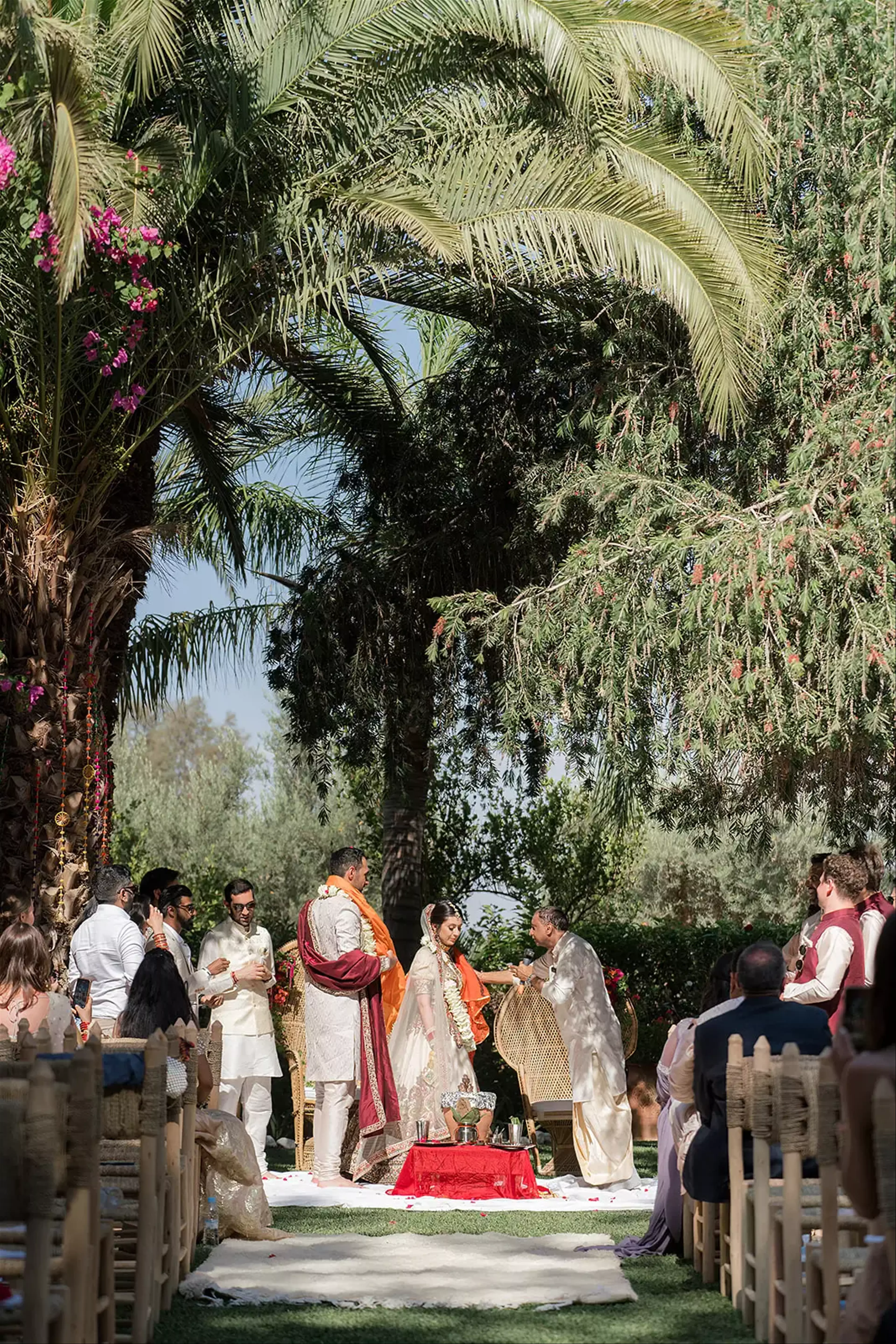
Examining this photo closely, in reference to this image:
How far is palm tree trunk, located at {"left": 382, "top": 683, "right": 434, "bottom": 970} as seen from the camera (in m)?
14.5

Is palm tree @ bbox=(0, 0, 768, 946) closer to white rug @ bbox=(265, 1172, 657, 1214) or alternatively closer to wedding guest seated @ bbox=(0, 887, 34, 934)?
wedding guest seated @ bbox=(0, 887, 34, 934)

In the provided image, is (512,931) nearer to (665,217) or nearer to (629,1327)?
(665,217)

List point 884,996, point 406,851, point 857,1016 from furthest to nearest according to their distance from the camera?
point 406,851, point 857,1016, point 884,996

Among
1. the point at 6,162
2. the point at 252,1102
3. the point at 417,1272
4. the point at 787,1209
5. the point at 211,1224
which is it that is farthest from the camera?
the point at 252,1102

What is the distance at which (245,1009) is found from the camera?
10.8 meters

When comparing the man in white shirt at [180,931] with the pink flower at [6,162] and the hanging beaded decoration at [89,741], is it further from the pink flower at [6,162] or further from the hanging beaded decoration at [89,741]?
the pink flower at [6,162]

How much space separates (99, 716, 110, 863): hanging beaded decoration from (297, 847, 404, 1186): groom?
137cm

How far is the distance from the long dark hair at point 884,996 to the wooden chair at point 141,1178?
3.24 meters

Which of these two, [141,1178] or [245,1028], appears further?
[245,1028]

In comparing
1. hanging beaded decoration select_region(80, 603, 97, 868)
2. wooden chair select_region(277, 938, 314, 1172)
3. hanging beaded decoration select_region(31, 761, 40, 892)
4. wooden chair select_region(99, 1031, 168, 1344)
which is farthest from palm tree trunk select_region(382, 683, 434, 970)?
wooden chair select_region(99, 1031, 168, 1344)

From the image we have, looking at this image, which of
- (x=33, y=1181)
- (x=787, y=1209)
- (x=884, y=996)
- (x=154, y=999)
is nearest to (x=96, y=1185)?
(x=33, y=1181)

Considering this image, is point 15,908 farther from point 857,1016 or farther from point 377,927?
point 857,1016

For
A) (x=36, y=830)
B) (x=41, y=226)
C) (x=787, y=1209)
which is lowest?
(x=787, y=1209)

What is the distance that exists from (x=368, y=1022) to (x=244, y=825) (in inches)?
671
